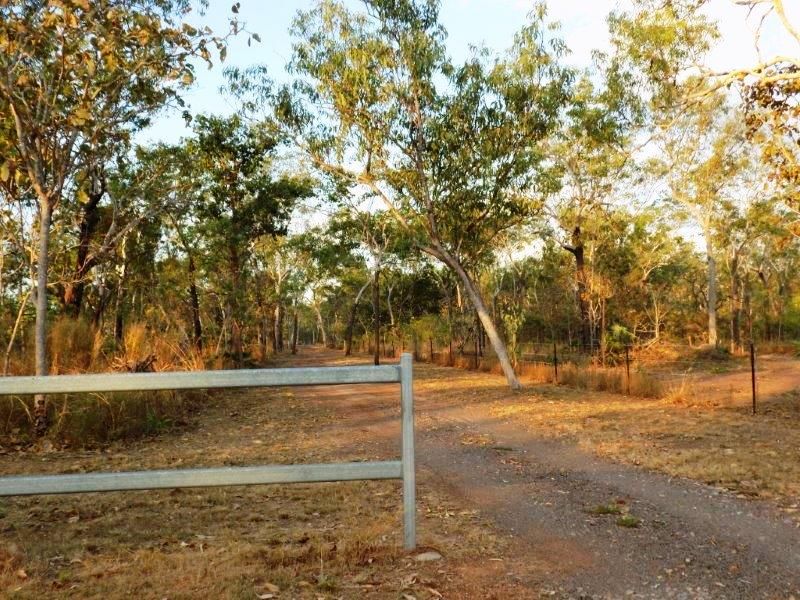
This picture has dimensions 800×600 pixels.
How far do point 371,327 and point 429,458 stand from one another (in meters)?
41.6

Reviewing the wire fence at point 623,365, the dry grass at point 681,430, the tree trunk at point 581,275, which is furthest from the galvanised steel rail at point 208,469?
the tree trunk at point 581,275

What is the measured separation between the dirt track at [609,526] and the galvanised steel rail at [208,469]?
1.10 m

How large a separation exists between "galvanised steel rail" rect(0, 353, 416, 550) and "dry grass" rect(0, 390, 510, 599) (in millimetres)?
514

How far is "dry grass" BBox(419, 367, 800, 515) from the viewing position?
6188 mm

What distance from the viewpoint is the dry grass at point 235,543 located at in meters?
3.37

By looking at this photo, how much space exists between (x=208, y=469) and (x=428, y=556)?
145 cm

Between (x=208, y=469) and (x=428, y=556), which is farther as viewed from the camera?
(x=428, y=556)

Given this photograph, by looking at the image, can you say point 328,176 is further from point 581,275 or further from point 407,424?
point 407,424

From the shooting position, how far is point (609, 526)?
462 cm

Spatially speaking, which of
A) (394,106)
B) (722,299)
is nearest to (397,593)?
(394,106)

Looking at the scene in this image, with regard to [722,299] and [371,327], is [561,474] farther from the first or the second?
[722,299]

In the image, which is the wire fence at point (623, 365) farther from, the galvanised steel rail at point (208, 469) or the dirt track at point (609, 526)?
the galvanised steel rail at point (208, 469)

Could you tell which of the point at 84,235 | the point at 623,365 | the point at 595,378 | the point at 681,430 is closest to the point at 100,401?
the point at 84,235

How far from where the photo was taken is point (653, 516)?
487cm
